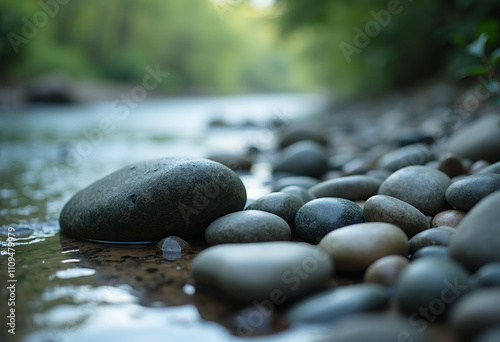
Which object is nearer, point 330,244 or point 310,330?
point 310,330

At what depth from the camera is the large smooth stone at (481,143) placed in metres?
3.38

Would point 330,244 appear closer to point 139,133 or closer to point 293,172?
point 293,172

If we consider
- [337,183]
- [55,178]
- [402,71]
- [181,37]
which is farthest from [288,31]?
[181,37]

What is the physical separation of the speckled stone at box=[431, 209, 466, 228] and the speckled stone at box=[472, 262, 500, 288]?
0.80 metres

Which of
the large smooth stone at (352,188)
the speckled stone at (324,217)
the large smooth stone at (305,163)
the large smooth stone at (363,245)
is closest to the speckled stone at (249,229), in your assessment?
the speckled stone at (324,217)

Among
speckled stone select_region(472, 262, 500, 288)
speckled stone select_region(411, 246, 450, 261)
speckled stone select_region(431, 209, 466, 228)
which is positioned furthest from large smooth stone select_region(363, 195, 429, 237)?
speckled stone select_region(472, 262, 500, 288)

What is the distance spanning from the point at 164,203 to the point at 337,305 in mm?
1208

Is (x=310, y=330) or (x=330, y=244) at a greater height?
(x=330, y=244)

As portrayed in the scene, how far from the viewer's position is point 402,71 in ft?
41.7

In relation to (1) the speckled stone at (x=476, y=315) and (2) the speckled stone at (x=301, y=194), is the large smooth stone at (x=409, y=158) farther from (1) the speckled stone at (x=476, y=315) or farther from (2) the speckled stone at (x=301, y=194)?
(1) the speckled stone at (x=476, y=315)

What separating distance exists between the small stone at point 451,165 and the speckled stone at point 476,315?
178 centimetres

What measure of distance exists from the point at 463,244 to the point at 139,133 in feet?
27.3

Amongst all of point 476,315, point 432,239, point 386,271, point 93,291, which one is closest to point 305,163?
point 432,239

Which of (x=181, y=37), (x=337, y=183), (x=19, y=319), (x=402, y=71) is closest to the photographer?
(x=19, y=319)
